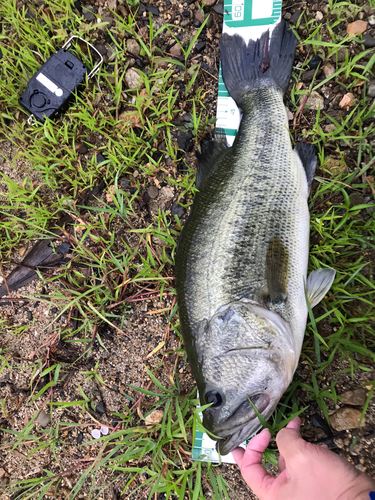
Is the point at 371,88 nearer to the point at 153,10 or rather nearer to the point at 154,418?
the point at 153,10

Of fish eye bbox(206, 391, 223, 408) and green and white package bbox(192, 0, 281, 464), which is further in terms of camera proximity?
green and white package bbox(192, 0, 281, 464)

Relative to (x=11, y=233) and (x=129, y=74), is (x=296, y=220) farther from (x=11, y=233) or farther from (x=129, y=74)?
(x=11, y=233)

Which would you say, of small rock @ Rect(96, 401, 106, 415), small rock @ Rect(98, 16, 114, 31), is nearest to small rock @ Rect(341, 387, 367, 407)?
small rock @ Rect(96, 401, 106, 415)

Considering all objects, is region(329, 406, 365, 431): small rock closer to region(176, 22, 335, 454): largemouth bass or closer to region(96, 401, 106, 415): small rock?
region(176, 22, 335, 454): largemouth bass

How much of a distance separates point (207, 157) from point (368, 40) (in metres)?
1.66

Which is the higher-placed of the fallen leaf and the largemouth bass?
the fallen leaf

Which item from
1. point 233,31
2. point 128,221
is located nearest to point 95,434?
point 128,221

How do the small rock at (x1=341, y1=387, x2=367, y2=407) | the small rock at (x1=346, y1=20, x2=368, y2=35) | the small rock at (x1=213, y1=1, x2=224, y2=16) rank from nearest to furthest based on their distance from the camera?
the small rock at (x1=341, y1=387, x2=367, y2=407)
the small rock at (x1=346, y1=20, x2=368, y2=35)
the small rock at (x1=213, y1=1, x2=224, y2=16)

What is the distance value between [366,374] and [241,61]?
2780 millimetres

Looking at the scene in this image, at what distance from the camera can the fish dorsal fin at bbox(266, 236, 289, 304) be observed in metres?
2.18

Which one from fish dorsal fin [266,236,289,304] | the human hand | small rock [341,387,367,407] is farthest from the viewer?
small rock [341,387,367,407]

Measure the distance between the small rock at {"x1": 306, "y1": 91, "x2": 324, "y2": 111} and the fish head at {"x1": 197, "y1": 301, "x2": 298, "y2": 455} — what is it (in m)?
1.88

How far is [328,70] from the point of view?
2695mm

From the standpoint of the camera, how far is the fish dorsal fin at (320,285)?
2.37 metres
